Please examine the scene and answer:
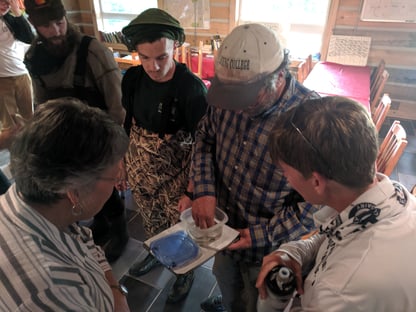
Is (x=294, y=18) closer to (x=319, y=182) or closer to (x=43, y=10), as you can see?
(x=43, y=10)

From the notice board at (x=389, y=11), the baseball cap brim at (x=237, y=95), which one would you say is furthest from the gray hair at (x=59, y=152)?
the notice board at (x=389, y=11)

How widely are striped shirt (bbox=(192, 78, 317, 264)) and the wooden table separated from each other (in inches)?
71.4

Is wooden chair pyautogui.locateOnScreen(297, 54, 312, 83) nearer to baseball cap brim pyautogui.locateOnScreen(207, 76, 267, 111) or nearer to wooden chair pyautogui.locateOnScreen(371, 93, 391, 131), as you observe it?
wooden chair pyautogui.locateOnScreen(371, 93, 391, 131)

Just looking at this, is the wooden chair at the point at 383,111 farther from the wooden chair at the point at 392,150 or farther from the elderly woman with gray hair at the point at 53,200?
the elderly woman with gray hair at the point at 53,200

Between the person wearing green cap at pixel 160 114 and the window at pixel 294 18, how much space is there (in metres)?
3.11

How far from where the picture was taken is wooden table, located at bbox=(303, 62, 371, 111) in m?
2.81

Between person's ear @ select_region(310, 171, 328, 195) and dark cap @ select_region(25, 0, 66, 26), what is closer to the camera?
person's ear @ select_region(310, 171, 328, 195)

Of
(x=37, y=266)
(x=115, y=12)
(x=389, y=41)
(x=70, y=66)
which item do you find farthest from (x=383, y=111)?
(x=115, y=12)

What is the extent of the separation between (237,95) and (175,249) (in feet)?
1.94

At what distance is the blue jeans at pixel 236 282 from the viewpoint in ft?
4.19

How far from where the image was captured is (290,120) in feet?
2.41

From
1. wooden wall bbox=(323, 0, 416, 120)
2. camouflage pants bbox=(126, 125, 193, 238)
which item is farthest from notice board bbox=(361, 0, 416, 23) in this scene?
camouflage pants bbox=(126, 125, 193, 238)

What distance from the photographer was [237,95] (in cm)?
101

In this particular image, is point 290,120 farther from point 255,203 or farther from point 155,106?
point 155,106
